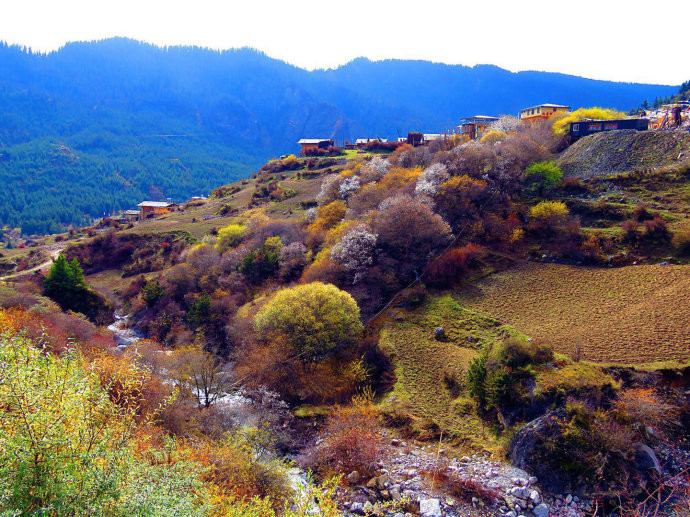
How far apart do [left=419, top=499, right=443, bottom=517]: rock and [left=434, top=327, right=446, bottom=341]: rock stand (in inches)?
450

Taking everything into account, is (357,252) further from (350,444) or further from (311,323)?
(350,444)

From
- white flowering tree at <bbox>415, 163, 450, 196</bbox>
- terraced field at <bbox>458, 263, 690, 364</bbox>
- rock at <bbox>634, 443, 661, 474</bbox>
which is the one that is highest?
white flowering tree at <bbox>415, 163, 450, 196</bbox>

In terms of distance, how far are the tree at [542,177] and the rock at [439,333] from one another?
64.1 ft

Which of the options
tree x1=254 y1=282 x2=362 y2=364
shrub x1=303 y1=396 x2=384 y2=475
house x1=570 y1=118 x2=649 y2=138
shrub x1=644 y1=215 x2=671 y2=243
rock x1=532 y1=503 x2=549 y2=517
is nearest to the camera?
rock x1=532 y1=503 x2=549 y2=517

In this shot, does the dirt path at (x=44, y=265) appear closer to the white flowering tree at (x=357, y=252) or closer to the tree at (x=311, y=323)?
the tree at (x=311, y=323)

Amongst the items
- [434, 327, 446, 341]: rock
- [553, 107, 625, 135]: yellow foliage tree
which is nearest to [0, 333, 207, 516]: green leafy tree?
[434, 327, 446, 341]: rock

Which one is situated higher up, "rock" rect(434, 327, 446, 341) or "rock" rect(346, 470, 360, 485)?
"rock" rect(434, 327, 446, 341)

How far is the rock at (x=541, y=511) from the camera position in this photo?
1462 centimetres

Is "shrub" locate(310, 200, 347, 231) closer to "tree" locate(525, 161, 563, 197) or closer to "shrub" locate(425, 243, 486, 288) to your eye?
"shrub" locate(425, 243, 486, 288)

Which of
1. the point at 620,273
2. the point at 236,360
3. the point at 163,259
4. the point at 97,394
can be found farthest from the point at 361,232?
the point at 163,259

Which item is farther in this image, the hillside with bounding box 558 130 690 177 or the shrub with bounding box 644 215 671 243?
the hillside with bounding box 558 130 690 177

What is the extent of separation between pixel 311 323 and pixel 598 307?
16900mm

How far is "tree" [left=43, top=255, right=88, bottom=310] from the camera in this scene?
38234mm

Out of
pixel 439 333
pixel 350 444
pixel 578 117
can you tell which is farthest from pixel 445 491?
pixel 578 117
